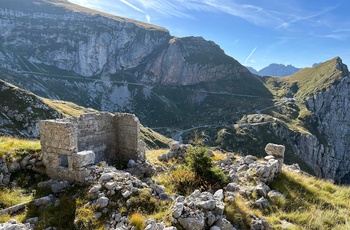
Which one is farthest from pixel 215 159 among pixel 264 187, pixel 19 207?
pixel 19 207

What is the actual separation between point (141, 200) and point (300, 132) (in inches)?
5982

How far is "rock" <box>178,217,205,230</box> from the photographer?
8.01 metres

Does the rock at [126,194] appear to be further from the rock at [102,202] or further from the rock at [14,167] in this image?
the rock at [14,167]

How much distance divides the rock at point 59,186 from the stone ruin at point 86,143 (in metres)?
0.32

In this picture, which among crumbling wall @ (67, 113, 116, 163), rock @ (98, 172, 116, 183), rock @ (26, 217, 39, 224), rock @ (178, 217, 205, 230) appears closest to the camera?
rock @ (178, 217, 205, 230)

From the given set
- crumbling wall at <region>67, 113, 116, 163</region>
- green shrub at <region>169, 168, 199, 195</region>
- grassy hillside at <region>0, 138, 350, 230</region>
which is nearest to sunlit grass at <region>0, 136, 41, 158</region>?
grassy hillside at <region>0, 138, 350, 230</region>

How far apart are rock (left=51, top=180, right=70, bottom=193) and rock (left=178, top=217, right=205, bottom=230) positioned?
18.1ft

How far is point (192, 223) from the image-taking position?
804 cm

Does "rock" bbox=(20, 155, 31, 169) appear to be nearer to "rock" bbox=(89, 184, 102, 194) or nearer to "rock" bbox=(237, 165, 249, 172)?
"rock" bbox=(89, 184, 102, 194)

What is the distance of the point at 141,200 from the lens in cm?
952

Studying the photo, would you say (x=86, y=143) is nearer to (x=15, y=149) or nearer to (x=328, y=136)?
(x=15, y=149)

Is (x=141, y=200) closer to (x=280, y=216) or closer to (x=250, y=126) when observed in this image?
(x=280, y=216)

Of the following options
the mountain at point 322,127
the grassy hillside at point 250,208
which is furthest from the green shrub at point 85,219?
the mountain at point 322,127

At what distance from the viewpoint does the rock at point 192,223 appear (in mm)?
8008
